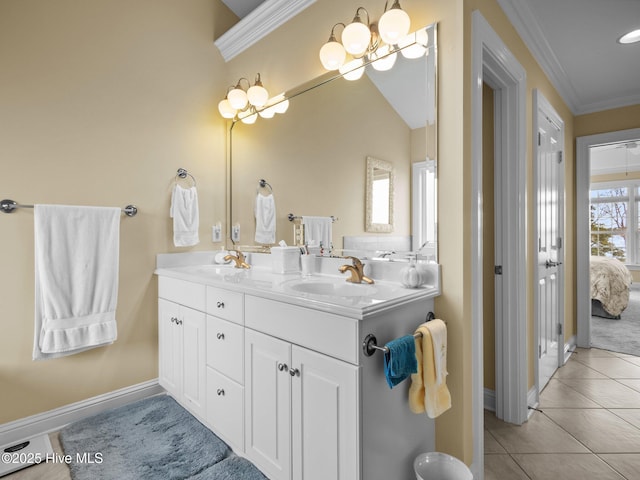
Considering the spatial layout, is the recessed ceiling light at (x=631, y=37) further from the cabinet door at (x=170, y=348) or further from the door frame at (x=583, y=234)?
the cabinet door at (x=170, y=348)

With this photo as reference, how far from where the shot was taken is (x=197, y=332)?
1944mm

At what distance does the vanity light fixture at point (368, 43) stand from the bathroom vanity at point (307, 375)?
3.55ft

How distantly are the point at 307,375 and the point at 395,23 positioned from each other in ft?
5.07

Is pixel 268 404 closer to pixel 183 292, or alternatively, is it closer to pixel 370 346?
pixel 370 346

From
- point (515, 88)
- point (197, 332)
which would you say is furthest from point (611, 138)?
point (197, 332)

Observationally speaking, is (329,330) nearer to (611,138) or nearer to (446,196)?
(446,196)

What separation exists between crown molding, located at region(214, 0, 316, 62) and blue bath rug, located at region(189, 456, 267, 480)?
257 cm

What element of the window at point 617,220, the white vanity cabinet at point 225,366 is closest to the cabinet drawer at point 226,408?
the white vanity cabinet at point 225,366

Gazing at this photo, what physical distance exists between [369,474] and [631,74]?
11.6ft

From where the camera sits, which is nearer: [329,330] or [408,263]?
[329,330]

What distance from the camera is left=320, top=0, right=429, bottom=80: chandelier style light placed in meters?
1.54

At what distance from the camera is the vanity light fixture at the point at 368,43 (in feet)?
5.03

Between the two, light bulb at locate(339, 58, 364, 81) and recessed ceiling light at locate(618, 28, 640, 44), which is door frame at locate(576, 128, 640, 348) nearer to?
recessed ceiling light at locate(618, 28, 640, 44)

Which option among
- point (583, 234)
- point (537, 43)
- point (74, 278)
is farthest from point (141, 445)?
point (583, 234)
